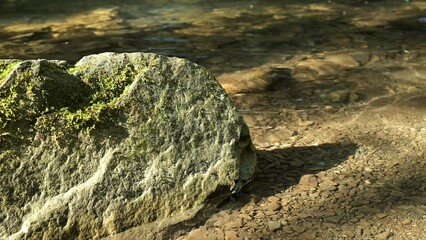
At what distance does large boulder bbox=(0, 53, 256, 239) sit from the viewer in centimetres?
260

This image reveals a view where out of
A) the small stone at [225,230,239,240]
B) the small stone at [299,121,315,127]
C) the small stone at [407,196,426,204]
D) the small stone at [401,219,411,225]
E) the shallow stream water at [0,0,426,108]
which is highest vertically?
the small stone at [225,230,239,240]

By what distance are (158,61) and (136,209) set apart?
79 cm

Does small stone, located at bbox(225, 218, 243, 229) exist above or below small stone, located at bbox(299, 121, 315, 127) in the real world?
above

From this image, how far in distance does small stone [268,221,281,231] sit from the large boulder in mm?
280

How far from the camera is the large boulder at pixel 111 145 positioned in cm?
260

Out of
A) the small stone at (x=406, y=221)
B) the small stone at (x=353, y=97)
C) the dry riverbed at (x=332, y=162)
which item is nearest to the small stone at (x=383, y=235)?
the dry riverbed at (x=332, y=162)

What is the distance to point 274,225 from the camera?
2693mm

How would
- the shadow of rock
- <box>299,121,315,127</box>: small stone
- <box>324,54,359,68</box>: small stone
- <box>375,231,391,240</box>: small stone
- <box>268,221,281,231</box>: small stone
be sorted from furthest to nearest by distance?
1. <box>324,54,359,68</box>: small stone
2. <box>299,121,315,127</box>: small stone
3. the shadow of rock
4. <box>268,221,281,231</box>: small stone
5. <box>375,231,391,240</box>: small stone

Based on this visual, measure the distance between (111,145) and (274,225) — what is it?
0.90 meters

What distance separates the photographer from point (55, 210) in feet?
8.50

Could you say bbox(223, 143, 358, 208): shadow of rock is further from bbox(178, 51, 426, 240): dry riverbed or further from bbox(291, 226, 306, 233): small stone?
bbox(291, 226, 306, 233): small stone

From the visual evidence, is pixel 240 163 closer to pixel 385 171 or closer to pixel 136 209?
pixel 136 209

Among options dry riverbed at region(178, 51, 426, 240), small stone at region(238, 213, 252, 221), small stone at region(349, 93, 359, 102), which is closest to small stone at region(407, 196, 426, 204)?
dry riverbed at region(178, 51, 426, 240)

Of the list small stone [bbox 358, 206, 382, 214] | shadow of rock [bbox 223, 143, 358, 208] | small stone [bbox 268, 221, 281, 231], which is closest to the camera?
small stone [bbox 268, 221, 281, 231]
